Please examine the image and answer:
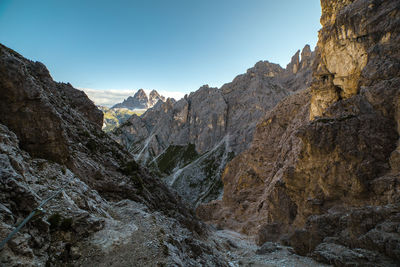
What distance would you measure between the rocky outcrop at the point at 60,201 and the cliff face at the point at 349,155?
1498cm

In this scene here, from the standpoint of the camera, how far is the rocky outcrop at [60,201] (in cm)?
857

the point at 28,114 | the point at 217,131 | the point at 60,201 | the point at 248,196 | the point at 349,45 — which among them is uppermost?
the point at 349,45

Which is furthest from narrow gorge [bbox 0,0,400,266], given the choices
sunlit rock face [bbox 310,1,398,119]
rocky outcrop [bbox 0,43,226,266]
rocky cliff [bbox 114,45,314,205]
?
rocky cliff [bbox 114,45,314,205]

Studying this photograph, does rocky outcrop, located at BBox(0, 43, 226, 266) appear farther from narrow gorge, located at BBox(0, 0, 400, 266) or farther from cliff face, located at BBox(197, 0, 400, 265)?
cliff face, located at BBox(197, 0, 400, 265)

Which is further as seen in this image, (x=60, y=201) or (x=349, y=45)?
(x=349, y=45)

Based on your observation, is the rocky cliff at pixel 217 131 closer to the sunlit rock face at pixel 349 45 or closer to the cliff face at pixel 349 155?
the cliff face at pixel 349 155

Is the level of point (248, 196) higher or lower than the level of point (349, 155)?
lower

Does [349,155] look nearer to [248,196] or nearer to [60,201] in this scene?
[60,201]

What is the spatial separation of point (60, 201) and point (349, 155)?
35.4 metres

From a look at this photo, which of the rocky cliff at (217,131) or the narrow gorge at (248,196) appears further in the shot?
the rocky cliff at (217,131)

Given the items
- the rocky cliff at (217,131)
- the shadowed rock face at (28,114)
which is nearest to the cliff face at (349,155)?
the shadowed rock face at (28,114)

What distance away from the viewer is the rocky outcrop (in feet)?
28.1

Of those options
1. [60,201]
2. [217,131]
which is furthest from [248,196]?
[217,131]

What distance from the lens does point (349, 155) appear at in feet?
95.3
